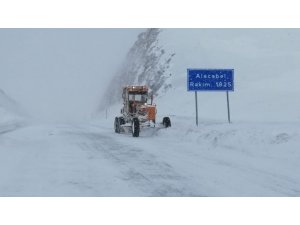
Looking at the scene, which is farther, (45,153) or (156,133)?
(156,133)

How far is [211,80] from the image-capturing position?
21.5m

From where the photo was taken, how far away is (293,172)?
31.8 ft

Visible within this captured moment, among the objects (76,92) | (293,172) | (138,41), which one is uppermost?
(138,41)

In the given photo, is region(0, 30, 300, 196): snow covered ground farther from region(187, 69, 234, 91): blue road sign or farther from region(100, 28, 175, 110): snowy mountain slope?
region(100, 28, 175, 110): snowy mountain slope

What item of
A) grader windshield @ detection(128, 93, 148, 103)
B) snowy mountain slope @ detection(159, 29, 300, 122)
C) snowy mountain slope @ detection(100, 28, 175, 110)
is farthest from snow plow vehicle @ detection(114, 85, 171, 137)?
snowy mountain slope @ detection(100, 28, 175, 110)

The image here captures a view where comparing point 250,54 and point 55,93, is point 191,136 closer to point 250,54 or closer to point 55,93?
point 250,54

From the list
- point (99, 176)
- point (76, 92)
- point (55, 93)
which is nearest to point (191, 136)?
point (99, 176)

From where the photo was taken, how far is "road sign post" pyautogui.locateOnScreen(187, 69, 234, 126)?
69.9ft

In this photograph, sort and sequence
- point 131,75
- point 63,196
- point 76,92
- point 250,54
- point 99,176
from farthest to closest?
point 76,92, point 131,75, point 250,54, point 99,176, point 63,196

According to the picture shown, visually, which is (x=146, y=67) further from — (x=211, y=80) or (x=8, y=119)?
(x=211, y=80)

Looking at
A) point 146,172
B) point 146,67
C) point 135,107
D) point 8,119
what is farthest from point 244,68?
point 146,172

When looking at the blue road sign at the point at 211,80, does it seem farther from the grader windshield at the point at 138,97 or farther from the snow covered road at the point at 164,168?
the snow covered road at the point at 164,168

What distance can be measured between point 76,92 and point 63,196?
370ft

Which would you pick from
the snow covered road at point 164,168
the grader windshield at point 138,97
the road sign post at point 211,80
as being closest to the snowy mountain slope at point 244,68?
the road sign post at point 211,80
